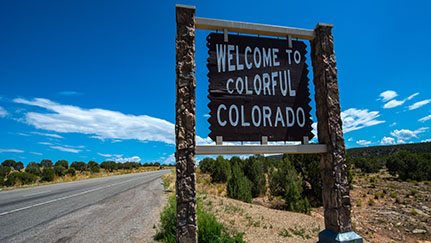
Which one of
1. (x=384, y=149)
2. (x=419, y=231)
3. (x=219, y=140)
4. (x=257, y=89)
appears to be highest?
(x=257, y=89)

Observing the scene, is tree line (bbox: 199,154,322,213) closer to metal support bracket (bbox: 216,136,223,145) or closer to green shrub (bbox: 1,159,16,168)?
metal support bracket (bbox: 216,136,223,145)

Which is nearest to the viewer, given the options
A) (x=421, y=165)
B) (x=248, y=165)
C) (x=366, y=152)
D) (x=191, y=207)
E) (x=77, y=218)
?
(x=191, y=207)

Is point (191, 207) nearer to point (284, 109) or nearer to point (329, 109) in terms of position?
point (284, 109)

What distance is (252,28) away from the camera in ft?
14.8

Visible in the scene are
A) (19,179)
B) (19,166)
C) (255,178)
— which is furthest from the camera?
(19,166)

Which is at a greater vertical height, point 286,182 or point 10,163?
point 10,163

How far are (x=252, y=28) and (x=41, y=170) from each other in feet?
136

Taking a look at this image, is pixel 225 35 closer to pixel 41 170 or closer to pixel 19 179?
pixel 19 179

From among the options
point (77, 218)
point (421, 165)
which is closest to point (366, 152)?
point (421, 165)

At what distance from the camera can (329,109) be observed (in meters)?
4.60

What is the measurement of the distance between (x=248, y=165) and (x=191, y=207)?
59.5 feet

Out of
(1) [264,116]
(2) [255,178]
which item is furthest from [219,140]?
(2) [255,178]

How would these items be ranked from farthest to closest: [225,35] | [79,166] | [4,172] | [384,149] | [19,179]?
1. [384,149]
2. [79,166]
3. [4,172]
4. [19,179]
5. [225,35]

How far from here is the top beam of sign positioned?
14.1 ft
